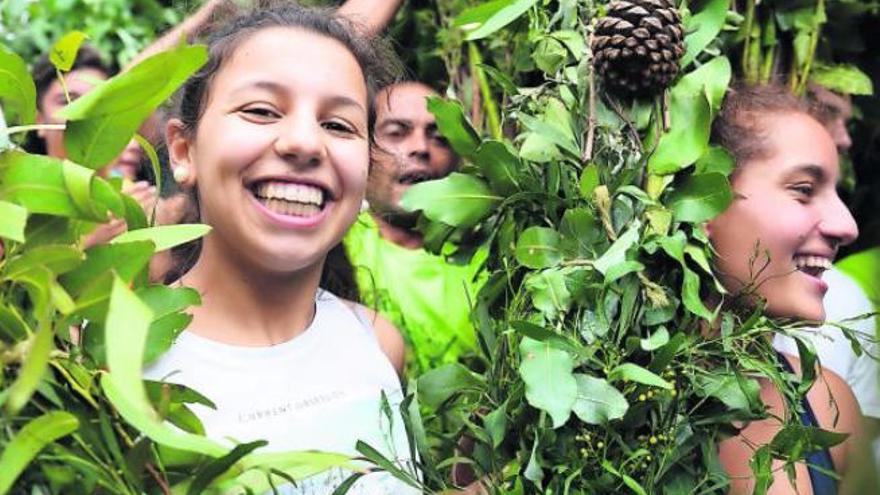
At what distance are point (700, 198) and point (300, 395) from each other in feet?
1.98

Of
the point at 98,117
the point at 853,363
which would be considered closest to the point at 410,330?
the point at 853,363

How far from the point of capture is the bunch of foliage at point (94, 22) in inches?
157

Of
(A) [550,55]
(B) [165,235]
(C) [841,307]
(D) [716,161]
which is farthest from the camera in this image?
(C) [841,307]

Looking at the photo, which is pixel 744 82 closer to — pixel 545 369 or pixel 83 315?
pixel 545 369

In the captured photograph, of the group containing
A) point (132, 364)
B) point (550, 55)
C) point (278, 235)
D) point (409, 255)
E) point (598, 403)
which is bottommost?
point (409, 255)

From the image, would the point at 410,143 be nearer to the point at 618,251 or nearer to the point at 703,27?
the point at 703,27

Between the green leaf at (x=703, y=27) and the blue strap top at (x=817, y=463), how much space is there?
49 cm

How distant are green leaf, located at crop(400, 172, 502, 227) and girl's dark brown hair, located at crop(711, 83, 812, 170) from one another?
1.36ft

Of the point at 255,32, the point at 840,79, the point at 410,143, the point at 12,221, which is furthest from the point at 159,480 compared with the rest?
the point at 840,79

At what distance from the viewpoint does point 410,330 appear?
2379 millimetres

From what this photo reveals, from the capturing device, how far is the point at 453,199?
184cm

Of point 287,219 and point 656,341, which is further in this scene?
point 287,219

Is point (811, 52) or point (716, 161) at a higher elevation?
point (716, 161)

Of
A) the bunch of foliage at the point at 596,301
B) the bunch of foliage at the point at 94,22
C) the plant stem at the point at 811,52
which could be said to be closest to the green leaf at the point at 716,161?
the bunch of foliage at the point at 596,301
